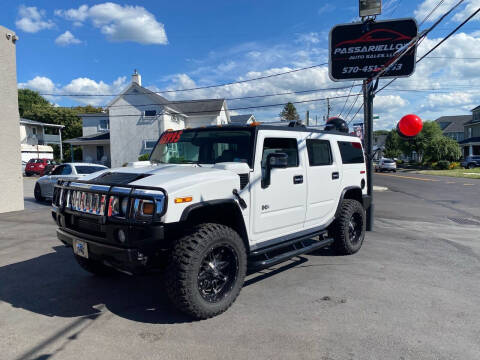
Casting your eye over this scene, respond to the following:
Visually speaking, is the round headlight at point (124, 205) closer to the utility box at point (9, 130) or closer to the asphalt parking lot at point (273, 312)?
the asphalt parking lot at point (273, 312)

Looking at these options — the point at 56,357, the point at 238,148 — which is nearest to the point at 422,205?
the point at 238,148

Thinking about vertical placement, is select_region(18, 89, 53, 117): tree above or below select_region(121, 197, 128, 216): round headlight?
above

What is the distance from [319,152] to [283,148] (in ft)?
2.99

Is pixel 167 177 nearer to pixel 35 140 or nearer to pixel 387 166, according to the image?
pixel 387 166

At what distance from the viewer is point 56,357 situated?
9.39 ft

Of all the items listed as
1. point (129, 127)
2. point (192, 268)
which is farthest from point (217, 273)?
point (129, 127)

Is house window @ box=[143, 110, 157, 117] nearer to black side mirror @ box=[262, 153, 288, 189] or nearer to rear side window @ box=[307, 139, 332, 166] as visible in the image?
rear side window @ box=[307, 139, 332, 166]

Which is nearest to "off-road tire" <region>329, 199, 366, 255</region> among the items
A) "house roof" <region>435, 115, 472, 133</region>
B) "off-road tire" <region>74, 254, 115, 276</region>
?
"off-road tire" <region>74, 254, 115, 276</region>

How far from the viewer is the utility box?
34.7 ft

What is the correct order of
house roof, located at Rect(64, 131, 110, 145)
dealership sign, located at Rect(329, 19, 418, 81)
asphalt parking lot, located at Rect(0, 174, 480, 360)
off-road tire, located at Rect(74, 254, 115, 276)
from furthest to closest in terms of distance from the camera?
1. house roof, located at Rect(64, 131, 110, 145)
2. dealership sign, located at Rect(329, 19, 418, 81)
3. off-road tire, located at Rect(74, 254, 115, 276)
4. asphalt parking lot, located at Rect(0, 174, 480, 360)

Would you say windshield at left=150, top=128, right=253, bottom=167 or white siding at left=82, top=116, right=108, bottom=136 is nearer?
windshield at left=150, top=128, right=253, bottom=167

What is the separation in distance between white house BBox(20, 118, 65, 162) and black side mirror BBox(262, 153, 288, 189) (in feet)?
132

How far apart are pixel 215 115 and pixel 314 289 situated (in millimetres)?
29712

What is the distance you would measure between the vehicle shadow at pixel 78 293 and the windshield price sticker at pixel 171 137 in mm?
1835
